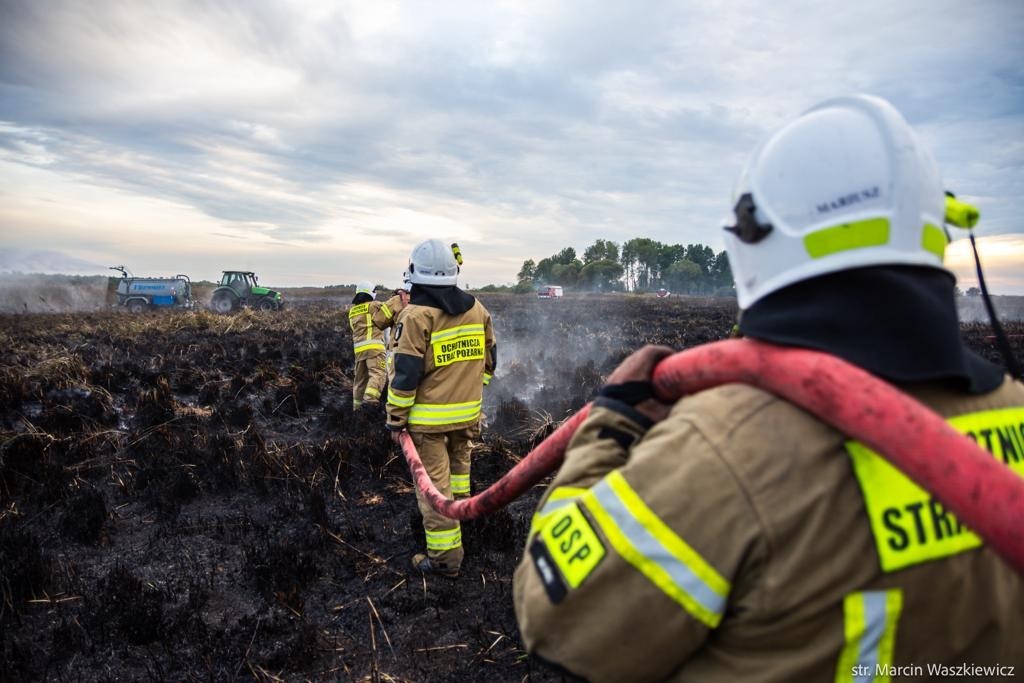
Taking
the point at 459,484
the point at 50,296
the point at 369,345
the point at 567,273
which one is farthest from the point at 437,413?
the point at 567,273

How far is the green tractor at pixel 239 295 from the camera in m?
28.6

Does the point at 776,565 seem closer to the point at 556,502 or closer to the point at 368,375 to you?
the point at 556,502

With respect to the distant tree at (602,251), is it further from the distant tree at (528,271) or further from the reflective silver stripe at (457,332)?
the reflective silver stripe at (457,332)

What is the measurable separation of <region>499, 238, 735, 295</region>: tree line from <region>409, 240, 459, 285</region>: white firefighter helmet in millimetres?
88132

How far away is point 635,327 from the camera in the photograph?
63.7ft

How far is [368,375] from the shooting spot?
858 cm

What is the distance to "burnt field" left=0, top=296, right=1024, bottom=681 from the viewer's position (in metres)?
3.13

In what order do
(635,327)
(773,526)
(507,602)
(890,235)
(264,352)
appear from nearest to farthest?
1. (773,526)
2. (890,235)
3. (507,602)
4. (264,352)
5. (635,327)

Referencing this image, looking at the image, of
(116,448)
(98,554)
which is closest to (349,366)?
(116,448)

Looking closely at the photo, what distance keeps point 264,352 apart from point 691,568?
13271 mm

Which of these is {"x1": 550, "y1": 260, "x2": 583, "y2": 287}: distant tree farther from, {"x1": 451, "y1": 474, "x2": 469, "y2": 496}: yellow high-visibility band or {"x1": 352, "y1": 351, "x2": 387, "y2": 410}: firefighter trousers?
{"x1": 451, "y1": 474, "x2": 469, "y2": 496}: yellow high-visibility band

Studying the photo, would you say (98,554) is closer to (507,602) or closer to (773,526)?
(507,602)

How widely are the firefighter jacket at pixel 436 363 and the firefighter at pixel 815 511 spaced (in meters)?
2.97

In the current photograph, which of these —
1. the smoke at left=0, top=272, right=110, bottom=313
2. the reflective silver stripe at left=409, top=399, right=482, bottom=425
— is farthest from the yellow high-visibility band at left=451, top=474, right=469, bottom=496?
the smoke at left=0, top=272, right=110, bottom=313
